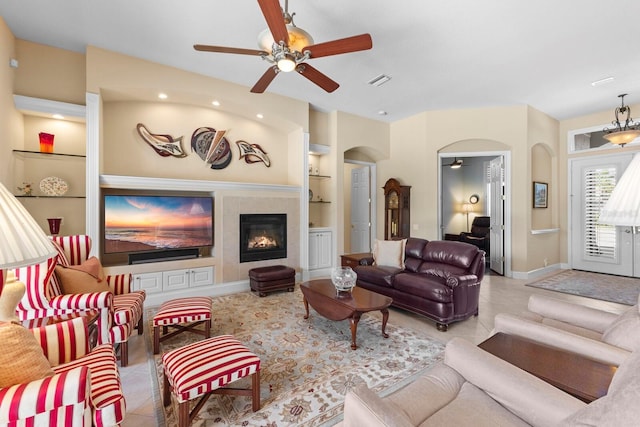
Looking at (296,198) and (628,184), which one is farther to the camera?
(296,198)

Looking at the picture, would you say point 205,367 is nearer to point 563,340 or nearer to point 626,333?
point 563,340

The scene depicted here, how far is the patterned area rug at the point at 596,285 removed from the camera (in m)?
4.42

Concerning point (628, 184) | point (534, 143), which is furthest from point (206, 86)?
point (534, 143)

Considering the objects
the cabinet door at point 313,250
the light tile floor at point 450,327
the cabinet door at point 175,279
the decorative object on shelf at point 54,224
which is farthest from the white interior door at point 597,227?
the decorative object on shelf at point 54,224

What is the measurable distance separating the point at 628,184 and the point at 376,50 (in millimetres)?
2994

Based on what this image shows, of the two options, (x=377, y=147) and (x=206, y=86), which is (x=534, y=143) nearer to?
(x=377, y=147)

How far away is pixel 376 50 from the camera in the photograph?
11.6 ft

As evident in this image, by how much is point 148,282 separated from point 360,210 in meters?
4.58

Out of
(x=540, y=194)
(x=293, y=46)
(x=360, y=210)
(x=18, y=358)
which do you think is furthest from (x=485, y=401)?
(x=540, y=194)

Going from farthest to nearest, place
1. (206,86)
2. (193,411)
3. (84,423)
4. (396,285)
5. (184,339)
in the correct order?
1. (206,86)
2. (396,285)
3. (184,339)
4. (193,411)
5. (84,423)

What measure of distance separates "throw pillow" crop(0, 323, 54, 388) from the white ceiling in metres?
2.96

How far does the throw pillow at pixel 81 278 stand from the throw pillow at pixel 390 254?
131 inches

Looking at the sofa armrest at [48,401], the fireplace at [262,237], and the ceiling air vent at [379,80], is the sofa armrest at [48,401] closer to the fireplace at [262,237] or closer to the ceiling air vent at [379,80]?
the fireplace at [262,237]

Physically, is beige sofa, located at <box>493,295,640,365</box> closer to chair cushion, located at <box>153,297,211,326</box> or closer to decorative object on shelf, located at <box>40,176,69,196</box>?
chair cushion, located at <box>153,297,211,326</box>
